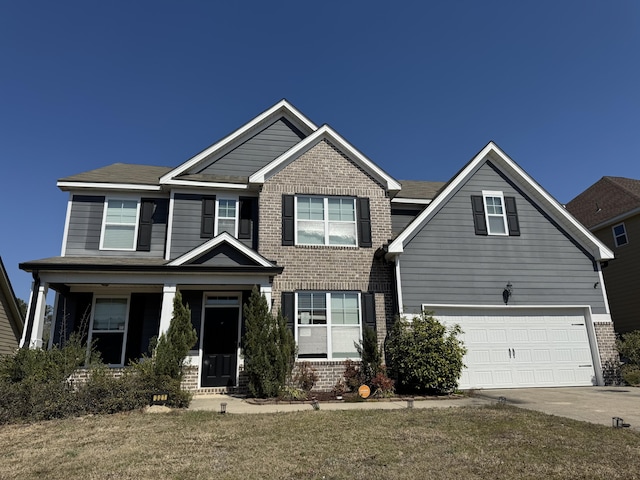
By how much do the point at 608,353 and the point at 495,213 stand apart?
5.38 metres

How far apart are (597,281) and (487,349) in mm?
4429

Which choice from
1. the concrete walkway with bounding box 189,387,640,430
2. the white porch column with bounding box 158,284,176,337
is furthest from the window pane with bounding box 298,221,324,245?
the concrete walkway with bounding box 189,387,640,430

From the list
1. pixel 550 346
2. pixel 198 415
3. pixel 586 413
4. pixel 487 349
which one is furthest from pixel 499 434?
pixel 550 346

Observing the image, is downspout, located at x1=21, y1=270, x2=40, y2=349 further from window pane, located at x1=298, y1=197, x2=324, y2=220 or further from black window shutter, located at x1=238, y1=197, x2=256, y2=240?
window pane, located at x1=298, y1=197, x2=324, y2=220

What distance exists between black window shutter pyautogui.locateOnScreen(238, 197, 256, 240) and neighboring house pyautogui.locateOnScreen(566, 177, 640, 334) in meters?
14.3

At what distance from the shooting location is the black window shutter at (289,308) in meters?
12.3

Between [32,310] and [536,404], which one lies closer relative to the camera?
[536,404]

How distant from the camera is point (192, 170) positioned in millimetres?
14414

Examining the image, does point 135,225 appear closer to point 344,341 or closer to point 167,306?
point 167,306

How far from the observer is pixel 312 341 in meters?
12.3

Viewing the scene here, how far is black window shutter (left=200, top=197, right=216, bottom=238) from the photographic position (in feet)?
44.2

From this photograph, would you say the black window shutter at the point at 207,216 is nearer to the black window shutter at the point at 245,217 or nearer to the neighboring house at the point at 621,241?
the black window shutter at the point at 245,217

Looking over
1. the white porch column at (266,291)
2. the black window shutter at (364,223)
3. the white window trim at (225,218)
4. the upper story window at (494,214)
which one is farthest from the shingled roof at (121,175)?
the upper story window at (494,214)

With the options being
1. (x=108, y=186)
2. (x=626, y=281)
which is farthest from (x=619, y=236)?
(x=108, y=186)
